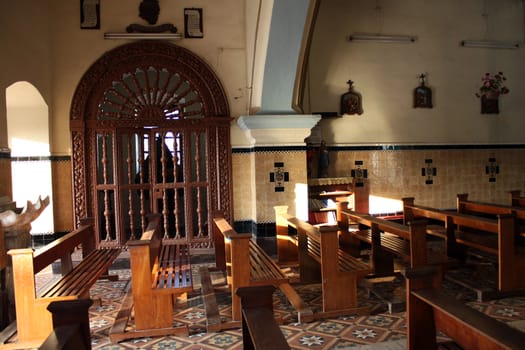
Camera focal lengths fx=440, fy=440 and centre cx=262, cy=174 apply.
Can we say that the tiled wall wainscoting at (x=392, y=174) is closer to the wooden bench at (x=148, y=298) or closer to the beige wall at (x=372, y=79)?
the beige wall at (x=372, y=79)

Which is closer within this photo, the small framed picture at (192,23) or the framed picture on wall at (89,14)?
the framed picture on wall at (89,14)

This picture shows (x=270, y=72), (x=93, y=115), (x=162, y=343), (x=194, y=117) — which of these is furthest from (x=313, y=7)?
(x=162, y=343)

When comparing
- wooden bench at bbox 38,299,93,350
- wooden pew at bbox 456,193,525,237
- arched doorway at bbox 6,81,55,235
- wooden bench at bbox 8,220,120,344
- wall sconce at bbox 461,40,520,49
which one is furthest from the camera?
wall sconce at bbox 461,40,520,49

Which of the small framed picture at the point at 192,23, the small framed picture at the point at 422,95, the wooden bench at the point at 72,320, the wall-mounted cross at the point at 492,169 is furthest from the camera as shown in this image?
the wall-mounted cross at the point at 492,169

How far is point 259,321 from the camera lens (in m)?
1.76

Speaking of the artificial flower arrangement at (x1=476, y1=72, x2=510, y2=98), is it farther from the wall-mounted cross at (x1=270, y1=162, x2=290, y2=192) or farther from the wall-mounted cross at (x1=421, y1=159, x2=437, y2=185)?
the wall-mounted cross at (x1=270, y1=162, x2=290, y2=192)

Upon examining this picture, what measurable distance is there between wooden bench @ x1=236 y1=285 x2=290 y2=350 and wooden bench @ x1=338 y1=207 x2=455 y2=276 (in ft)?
7.50

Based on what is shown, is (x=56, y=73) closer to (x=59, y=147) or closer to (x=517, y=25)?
(x=59, y=147)

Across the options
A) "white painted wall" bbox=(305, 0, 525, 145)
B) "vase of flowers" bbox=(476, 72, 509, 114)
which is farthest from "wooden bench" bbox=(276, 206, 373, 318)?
"vase of flowers" bbox=(476, 72, 509, 114)

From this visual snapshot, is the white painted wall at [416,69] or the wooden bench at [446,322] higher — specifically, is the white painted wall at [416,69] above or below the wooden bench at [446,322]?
above

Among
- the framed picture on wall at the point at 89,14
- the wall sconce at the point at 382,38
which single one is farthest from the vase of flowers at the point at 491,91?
the framed picture on wall at the point at 89,14

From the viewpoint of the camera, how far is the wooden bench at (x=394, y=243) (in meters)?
3.83

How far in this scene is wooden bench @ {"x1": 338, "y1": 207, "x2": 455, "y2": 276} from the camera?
383 centimetres

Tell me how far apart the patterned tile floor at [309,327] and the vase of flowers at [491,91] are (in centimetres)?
383
